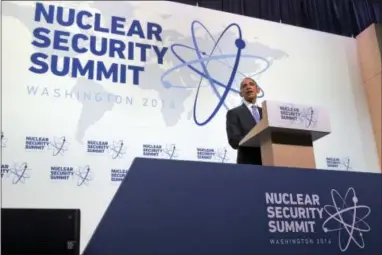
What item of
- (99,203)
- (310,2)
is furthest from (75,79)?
(310,2)

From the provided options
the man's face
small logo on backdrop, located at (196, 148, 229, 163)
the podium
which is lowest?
the podium

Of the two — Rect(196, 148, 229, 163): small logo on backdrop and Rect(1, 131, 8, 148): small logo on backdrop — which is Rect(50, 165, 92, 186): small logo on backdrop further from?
Rect(196, 148, 229, 163): small logo on backdrop

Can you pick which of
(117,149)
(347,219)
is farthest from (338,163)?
(347,219)

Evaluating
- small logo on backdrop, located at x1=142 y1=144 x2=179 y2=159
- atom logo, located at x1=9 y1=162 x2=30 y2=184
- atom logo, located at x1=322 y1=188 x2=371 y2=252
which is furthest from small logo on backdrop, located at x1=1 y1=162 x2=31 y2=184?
atom logo, located at x1=322 y1=188 x2=371 y2=252

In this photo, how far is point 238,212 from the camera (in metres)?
1.21

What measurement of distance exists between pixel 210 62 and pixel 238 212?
2.10 m

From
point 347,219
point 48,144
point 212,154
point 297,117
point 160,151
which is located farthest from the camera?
point 212,154

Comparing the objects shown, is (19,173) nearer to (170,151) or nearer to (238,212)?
(170,151)

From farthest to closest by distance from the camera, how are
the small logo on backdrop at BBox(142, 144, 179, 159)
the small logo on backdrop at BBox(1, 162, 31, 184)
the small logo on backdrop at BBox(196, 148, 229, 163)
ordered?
the small logo on backdrop at BBox(196, 148, 229, 163) → the small logo on backdrop at BBox(142, 144, 179, 159) → the small logo on backdrop at BBox(1, 162, 31, 184)

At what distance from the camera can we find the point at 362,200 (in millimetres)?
1371

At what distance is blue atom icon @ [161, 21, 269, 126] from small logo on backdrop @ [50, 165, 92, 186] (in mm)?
807

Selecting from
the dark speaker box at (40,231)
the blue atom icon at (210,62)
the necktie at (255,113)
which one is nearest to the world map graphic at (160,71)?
the blue atom icon at (210,62)

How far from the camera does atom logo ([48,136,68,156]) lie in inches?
103

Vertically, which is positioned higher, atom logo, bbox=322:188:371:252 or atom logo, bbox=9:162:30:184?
atom logo, bbox=9:162:30:184
